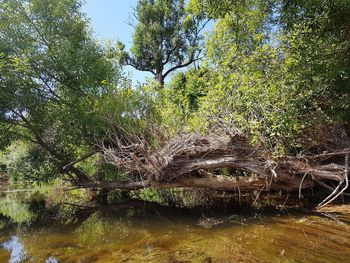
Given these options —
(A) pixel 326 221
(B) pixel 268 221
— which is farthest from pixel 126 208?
(A) pixel 326 221

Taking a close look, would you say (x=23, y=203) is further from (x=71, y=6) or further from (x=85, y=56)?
(x=71, y=6)

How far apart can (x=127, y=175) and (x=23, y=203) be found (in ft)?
18.6

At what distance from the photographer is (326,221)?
225 inches

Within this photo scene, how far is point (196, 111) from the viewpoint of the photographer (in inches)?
368

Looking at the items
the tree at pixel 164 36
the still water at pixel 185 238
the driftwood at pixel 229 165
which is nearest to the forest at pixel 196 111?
the driftwood at pixel 229 165

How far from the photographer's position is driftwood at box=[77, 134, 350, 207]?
22.2 ft

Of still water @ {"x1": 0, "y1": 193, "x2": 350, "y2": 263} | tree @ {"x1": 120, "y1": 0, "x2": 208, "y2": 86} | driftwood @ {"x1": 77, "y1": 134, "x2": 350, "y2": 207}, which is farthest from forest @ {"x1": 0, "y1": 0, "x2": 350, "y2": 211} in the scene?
tree @ {"x1": 120, "y1": 0, "x2": 208, "y2": 86}

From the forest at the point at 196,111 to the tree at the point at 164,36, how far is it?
9.93m

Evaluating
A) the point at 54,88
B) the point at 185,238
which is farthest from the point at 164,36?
the point at 185,238

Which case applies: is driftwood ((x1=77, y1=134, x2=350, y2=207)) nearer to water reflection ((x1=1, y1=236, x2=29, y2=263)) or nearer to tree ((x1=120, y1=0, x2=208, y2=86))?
water reflection ((x1=1, y1=236, x2=29, y2=263))

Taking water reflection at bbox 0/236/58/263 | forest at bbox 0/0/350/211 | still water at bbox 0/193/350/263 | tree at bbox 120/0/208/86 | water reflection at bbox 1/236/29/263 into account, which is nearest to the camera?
still water at bbox 0/193/350/263

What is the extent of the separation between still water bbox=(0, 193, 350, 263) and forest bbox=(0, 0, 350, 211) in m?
0.89

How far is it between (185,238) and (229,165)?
2.30 m

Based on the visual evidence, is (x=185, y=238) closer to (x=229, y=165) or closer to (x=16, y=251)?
(x=229, y=165)
